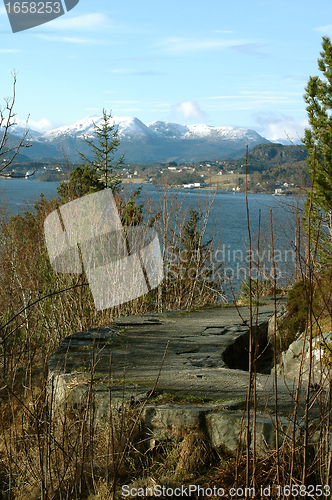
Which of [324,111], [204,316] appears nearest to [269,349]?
[204,316]

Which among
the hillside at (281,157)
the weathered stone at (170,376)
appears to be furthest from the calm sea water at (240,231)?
the weathered stone at (170,376)

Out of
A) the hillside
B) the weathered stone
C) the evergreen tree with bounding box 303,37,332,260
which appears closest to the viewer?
the weathered stone

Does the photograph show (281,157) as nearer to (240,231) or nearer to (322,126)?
(322,126)

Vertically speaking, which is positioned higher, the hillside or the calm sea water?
the hillside

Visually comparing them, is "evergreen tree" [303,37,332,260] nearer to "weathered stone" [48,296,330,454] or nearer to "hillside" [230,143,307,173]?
"hillside" [230,143,307,173]

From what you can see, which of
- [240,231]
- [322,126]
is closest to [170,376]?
[322,126]

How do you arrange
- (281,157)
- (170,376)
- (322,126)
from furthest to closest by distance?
→ (281,157) → (322,126) → (170,376)

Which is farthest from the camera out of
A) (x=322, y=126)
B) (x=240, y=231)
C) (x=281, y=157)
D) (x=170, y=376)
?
(x=240, y=231)

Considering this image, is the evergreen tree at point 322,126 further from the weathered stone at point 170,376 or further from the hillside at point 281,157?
the weathered stone at point 170,376

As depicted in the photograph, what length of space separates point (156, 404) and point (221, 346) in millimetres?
1782

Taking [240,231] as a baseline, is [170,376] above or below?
above

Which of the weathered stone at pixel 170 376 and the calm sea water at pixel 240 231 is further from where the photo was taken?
the calm sea water at pixel 240 231

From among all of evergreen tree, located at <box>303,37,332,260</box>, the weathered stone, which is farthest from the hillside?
the weathered stone

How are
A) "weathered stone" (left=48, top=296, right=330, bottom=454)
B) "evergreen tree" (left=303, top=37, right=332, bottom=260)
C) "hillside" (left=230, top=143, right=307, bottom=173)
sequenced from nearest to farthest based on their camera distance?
"weathered stone" (left=48, top=296, right=330, bottom=454)
"hillside" (left=230, top=143, right=307, bottom=173)
"evergreen tree" (left=303, top=37, right=332, bottom=260)
